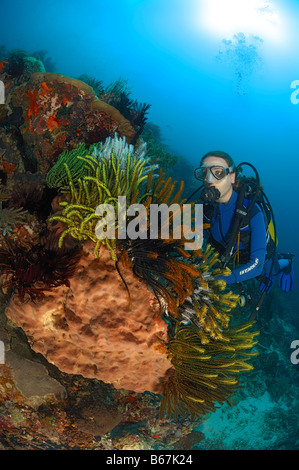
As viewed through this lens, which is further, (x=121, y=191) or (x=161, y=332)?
(x=161, y=332)

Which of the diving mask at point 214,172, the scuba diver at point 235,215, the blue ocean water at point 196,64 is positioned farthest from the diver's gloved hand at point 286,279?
the blue ocean water at point 196,64

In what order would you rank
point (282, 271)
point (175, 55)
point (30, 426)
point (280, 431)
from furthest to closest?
point (175, 55) → point (280, 431) → point (282, 271) → point (30, 426)

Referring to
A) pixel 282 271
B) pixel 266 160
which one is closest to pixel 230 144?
pixel 266 160

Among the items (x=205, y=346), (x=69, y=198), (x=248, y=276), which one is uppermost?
(x=69, y=198)

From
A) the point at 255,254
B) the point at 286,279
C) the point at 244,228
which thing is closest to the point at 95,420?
the point at 255,254

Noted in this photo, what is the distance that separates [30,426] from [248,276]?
4562 millimetres

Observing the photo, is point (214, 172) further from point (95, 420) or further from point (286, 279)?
point (286, 279)

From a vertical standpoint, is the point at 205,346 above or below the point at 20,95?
below

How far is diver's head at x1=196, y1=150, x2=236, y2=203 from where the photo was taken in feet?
14.5

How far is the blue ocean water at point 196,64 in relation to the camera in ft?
236

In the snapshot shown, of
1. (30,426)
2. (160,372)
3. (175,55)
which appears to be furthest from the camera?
(175,55)

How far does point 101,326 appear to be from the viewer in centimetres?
277

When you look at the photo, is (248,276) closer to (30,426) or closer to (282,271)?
(282,271)

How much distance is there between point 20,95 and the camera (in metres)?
4.41
